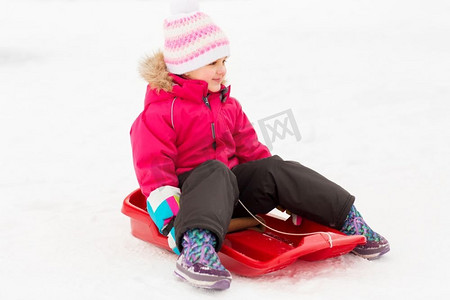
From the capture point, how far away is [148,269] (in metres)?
2.19

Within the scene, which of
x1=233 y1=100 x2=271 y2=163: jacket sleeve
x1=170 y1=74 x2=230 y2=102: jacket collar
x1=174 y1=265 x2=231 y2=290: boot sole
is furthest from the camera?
x1=233 y1=100 x2=271 y2=163: jacket sleeve

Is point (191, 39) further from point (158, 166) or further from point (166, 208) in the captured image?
point (166, 208)

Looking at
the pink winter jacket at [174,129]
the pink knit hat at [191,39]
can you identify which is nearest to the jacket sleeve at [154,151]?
the pink winter jacket at [174,129]

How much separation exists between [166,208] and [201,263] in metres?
0.27

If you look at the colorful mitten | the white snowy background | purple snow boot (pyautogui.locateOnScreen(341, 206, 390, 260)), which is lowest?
the white snowy background

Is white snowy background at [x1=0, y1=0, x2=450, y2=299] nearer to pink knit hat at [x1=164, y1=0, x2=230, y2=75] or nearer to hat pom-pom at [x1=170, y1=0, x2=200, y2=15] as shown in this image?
pink knit hat at [x1=164, y1=0, x2=230, y2=75]

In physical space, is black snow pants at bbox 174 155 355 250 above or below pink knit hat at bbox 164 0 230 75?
below

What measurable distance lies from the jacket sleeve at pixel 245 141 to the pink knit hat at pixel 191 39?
0.28m

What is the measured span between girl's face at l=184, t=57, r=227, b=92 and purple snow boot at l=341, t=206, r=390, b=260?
659mm

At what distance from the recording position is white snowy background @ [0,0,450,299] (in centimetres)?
216

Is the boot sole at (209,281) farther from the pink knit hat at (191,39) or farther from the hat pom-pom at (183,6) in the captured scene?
the hat pom-pom at (183,6)

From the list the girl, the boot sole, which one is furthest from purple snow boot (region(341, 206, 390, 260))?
the boot sole

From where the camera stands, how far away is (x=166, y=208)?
2211 millimetres

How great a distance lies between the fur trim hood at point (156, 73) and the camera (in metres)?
2.37
